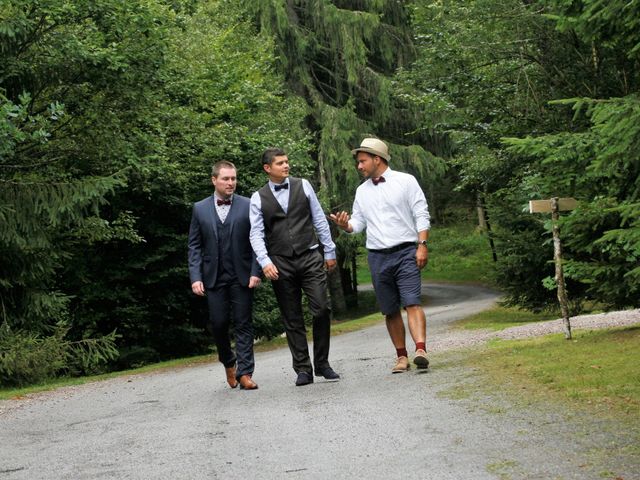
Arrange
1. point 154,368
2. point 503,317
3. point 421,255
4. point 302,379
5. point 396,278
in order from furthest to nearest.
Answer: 1. point 503,317
2. point 154,368
3. point 302,379
4. point 396,278
5. point 421,255

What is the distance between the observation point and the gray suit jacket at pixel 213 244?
9.92 metres

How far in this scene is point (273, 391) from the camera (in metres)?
9.80

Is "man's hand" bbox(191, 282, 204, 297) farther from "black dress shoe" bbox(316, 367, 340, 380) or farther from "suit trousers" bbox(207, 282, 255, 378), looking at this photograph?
"black dress shoe" bbox(316, 367, 340, 380)

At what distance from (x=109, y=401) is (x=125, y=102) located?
828 cm

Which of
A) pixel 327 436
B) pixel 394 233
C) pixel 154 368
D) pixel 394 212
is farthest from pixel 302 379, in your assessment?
pixel 154 368

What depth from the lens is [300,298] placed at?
988 cm

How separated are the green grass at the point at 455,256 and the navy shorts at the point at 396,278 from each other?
4274cm

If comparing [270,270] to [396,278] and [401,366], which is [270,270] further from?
[401,366]

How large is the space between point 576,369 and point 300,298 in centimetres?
257

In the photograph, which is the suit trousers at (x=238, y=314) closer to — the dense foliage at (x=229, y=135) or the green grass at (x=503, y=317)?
the dense foliage at (x=229, y=135)

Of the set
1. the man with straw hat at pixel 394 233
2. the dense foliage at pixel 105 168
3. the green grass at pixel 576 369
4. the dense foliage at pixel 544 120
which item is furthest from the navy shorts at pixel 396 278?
the dense foliage at pixel 105 168

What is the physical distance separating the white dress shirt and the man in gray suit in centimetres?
106

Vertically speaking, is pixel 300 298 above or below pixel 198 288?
below

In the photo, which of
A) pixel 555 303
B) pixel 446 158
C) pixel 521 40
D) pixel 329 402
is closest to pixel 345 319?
pixel 446 158
